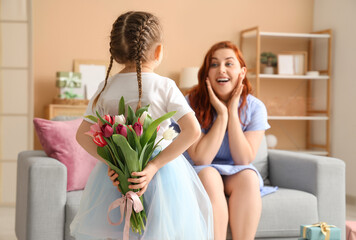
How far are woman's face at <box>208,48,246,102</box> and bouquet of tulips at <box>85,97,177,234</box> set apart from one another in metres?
1.20

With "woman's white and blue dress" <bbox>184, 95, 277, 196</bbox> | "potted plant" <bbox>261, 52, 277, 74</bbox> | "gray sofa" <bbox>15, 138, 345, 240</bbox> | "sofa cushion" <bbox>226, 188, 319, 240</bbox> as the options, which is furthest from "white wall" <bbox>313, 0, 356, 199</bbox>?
"woman's white and blue dress" <bbox>184, 95, 277, 196</bbox>

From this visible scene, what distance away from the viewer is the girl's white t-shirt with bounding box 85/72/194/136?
1.77 meters

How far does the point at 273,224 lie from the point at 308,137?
374cm

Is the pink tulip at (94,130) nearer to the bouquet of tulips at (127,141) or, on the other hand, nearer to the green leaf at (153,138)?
the bouquet of tulips at (127,141)

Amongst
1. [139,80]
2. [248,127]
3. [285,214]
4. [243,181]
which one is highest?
[139,80]

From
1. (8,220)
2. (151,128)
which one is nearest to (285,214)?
(151,128)

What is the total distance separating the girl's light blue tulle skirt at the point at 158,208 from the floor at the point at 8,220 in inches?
79.8

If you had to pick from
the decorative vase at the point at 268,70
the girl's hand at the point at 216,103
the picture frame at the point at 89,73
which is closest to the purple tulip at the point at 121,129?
the girl's hand at the point at 216,103

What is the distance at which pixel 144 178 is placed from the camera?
5.61 feet

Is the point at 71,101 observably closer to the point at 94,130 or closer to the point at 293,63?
the point at 293,63

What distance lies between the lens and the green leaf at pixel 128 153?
163 centimetres

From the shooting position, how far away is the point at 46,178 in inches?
104

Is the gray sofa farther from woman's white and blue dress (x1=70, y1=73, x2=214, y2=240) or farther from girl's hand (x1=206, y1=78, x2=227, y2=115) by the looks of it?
woman's white and blue dress (x1=70, y1=73, x2=214, y2=240)

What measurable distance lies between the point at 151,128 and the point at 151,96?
0.15 meters
